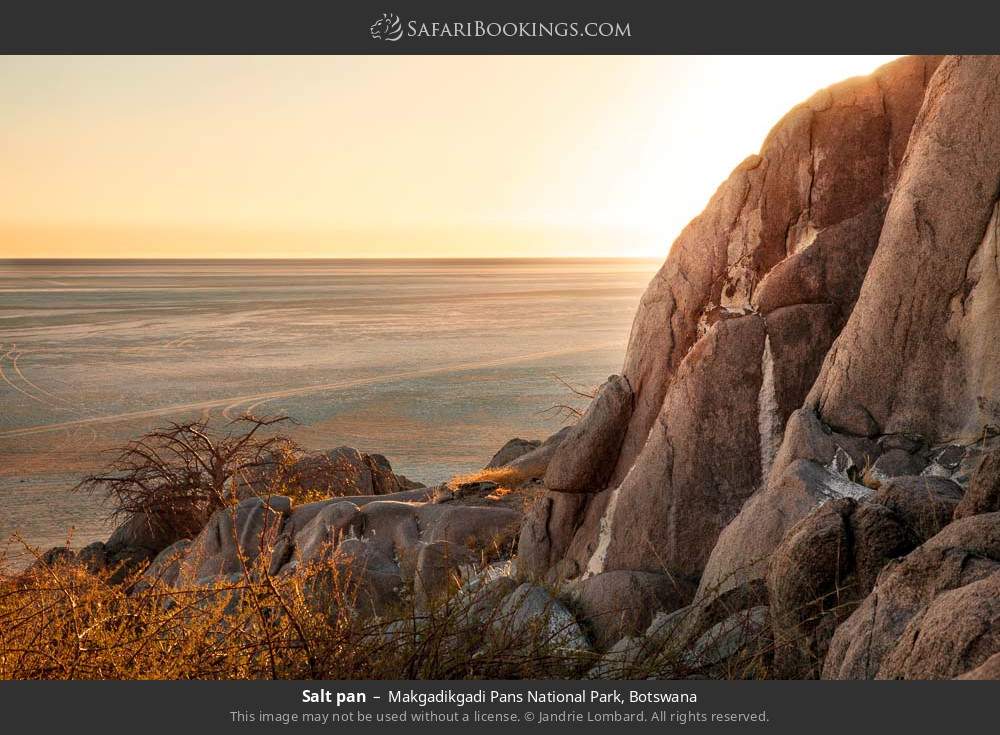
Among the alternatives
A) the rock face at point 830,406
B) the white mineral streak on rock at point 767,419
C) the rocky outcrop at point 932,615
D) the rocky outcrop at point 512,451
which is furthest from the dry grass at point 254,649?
the rocky outcrop at point 512,451

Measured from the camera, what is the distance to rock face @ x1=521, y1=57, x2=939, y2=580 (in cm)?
900

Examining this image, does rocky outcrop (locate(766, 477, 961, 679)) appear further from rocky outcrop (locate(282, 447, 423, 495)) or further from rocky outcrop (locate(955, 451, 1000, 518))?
rocky outcrop (locate(282, 447, 423, 495))

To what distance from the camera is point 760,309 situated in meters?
9.30

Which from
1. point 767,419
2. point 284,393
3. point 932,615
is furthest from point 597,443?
point 284,393

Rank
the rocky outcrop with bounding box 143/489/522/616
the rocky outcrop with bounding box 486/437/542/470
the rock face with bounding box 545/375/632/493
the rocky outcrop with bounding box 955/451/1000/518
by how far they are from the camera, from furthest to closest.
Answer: the rocky outcrop with bounding box 486/437/542/470, the rocky outcrop with bounding box 143/489/522/616, the rock face with bounding box 545/375/632/493, the rocky outcrop with bounding box 955/451/1000/518

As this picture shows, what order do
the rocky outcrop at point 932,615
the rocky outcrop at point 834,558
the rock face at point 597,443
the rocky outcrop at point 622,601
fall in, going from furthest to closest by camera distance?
the rock face at point 597,443 → the rocky outcrop at point 622,601 → the rocky outcrop at point 834,558 → the rocky outcrop at point 932,615

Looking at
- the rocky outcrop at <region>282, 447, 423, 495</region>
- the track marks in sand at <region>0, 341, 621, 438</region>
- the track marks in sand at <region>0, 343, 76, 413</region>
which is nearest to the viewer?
the rocky outcrop at <region>282, 447, 423, 495</region>

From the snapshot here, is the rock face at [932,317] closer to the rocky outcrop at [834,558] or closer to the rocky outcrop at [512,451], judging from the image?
the rocky outcrop at [834,558]

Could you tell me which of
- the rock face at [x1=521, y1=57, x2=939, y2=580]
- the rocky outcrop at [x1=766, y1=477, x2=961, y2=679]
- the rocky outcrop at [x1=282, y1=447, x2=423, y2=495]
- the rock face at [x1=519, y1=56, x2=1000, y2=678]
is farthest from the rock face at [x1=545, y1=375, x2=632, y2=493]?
the rocky outcrop at [x1=282, y1=447, x2=423, y2=495]

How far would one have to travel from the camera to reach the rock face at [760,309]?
900 centimetres

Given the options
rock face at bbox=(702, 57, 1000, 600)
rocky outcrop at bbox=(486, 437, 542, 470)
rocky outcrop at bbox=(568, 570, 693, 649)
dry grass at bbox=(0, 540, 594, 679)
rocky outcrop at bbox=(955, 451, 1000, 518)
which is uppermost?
rock face at bbox=(702, 57, 1000, 600)

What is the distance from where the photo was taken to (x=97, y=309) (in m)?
73.7

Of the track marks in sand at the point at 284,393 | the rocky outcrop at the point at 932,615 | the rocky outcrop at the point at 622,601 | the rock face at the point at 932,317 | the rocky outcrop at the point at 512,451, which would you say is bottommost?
the track marks in sand at the point at 284,393

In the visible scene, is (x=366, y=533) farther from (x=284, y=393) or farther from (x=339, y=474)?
(x=284, y=393)
